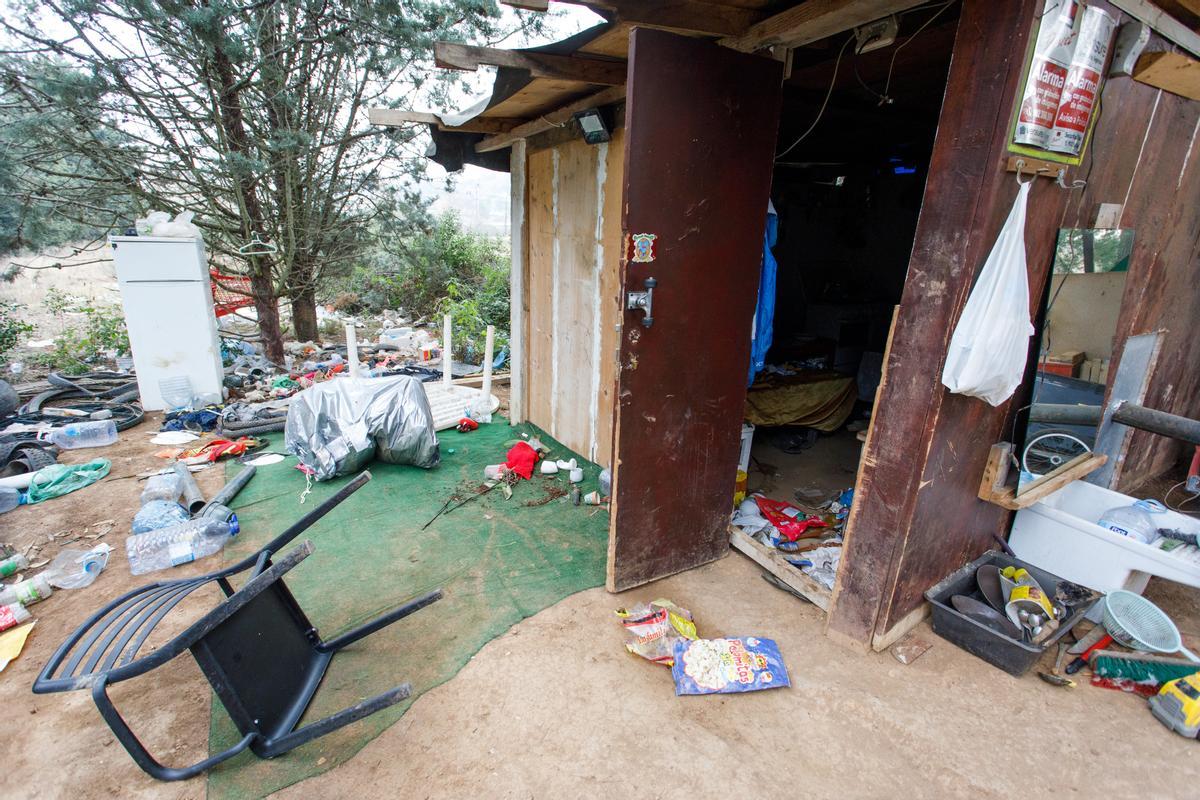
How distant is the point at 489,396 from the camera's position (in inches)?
235

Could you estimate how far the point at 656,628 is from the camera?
8.90 ft

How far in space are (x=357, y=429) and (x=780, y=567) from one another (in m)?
3.41

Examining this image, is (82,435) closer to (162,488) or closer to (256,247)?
(162,488)

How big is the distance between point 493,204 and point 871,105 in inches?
1766

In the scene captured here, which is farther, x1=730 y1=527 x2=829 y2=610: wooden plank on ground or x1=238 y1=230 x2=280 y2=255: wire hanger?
x1=238 y1=230 x2=280 y2=255: wire hanger

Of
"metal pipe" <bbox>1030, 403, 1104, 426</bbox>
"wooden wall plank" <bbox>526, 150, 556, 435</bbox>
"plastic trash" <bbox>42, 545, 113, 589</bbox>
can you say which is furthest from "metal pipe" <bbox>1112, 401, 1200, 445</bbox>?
"plastic trash" <bbox>42, 545, 113, 589</bbox>

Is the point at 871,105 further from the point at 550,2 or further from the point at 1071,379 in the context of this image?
the point at 550,2

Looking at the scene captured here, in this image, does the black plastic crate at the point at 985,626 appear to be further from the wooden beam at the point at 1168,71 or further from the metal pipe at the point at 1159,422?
the wooden beam at the point at 1168,71

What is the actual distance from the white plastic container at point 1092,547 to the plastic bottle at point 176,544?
491 centimetres

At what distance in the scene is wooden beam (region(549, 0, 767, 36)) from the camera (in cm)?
218

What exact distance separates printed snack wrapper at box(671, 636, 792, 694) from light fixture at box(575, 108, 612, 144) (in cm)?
330

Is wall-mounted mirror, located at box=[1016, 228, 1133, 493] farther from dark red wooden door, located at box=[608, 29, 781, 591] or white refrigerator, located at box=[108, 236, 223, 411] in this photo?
white refrigerator, located at box=[108, 236, 223, 411]

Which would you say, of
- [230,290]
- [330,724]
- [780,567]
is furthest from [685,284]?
[230,290]

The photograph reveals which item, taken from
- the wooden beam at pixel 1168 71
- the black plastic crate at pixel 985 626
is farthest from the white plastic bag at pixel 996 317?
the black plastic crate at pixel 985 626
